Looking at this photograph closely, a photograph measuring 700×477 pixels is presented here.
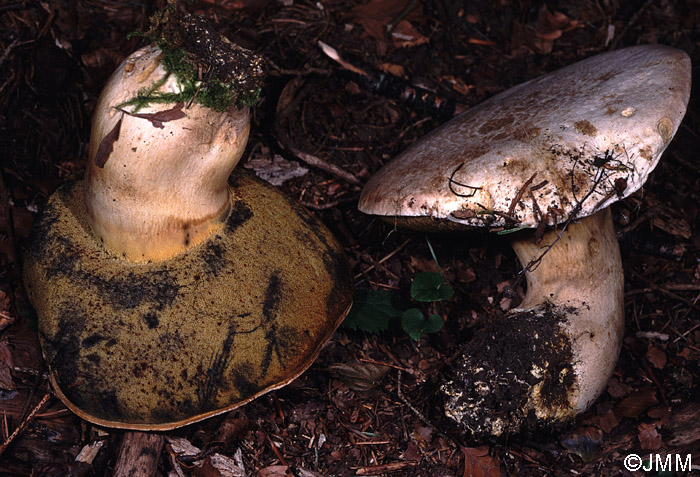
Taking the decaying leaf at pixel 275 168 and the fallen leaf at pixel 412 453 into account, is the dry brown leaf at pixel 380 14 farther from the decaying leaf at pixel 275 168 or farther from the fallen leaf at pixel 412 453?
the fallen leaf at pixel 412 453

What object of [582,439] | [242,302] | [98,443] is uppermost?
[242,302]

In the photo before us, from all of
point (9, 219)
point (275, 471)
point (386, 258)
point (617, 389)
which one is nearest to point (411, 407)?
point (275, 471)

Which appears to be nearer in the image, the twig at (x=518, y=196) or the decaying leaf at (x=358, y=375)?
the twig at (x=518, y=196)

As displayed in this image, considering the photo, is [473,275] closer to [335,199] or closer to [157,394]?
[335,199]

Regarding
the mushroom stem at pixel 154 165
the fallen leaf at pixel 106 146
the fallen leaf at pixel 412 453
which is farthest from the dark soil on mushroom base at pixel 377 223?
the fallen leaf at pixel 106 146

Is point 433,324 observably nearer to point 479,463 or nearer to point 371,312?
point 371,312

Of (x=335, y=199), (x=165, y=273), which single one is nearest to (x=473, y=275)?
(x=335, y=199)
